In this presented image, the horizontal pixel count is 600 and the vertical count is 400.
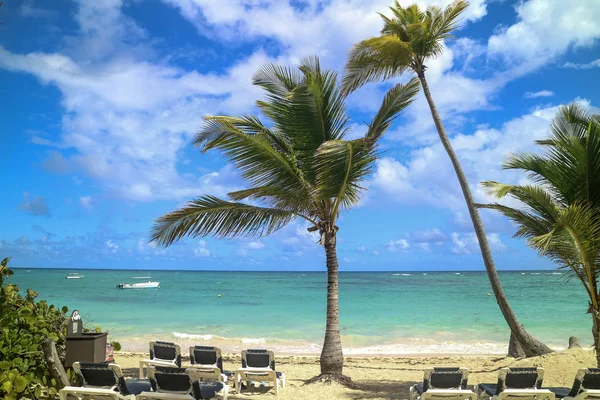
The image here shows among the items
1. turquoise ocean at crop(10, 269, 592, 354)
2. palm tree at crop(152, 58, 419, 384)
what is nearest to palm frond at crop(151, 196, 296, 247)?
palm tree at crop(152, 58, 419, 384)

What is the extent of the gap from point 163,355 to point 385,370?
4835 mm

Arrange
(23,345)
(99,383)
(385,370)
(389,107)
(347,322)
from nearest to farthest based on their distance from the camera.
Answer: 1. (23,345)
2. (99,383)
3. (389,107)
4. (385,370)
5. (347,322)

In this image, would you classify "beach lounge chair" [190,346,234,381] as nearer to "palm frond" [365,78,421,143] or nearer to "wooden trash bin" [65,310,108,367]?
"wooden trash bin" [65,310,108,367]

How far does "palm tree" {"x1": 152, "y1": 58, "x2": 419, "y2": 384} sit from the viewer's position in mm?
8664

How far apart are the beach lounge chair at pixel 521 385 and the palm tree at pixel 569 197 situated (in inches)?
65.9

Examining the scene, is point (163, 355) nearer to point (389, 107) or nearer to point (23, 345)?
point (23, 345)

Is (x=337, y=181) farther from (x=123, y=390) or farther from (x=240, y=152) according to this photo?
(x=123, y=390)

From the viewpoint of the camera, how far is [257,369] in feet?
25.8

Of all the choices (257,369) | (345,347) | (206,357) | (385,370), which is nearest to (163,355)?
(206,357)

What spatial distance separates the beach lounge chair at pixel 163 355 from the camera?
26.7 ft

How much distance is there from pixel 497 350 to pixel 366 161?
33.2 feet

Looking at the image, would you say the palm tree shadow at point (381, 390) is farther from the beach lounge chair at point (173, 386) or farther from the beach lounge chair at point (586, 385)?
the beach lounge chair at point (173, 386)

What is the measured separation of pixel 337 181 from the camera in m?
8.41

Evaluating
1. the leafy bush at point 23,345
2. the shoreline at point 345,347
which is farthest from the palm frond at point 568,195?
the shoreline at point 345,347
